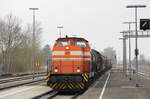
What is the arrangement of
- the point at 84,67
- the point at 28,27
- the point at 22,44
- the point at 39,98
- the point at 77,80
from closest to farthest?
the point at 39,98, the point at 77,80, the point at 84,67, the point at 22,44, the point at 28,27

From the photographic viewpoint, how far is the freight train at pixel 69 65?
17.6 m

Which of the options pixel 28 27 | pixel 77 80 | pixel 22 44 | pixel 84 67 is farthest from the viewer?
pixel 28 27

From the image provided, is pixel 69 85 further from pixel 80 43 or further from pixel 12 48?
pixel 12 48

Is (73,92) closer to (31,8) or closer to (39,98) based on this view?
(39,98)

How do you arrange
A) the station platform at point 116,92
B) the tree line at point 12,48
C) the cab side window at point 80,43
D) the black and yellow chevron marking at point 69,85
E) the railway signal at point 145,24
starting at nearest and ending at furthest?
1. the station platform at point 116,92
2. the black and yellow chevron marking at point 69,85
3. the cab side window at point 80,43
4. the railway signal at point 145,24
5. the tree line at point 12,48

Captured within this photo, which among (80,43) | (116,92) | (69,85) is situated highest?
(80,43)

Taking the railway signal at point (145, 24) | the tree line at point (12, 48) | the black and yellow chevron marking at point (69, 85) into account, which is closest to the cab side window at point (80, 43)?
the black and yellow chevron marking at point (69, 85)

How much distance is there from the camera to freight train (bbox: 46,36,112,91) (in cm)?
1765

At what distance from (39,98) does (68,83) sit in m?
2.95

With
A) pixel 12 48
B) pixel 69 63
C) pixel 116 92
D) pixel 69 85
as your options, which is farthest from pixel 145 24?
pixel 12 48

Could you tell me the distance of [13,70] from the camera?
182ft

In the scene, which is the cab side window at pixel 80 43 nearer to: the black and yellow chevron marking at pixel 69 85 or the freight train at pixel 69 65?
the freight train at pixel 69 65

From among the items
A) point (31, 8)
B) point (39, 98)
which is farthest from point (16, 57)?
point (39, 98)

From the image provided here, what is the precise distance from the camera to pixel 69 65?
60.2ft
